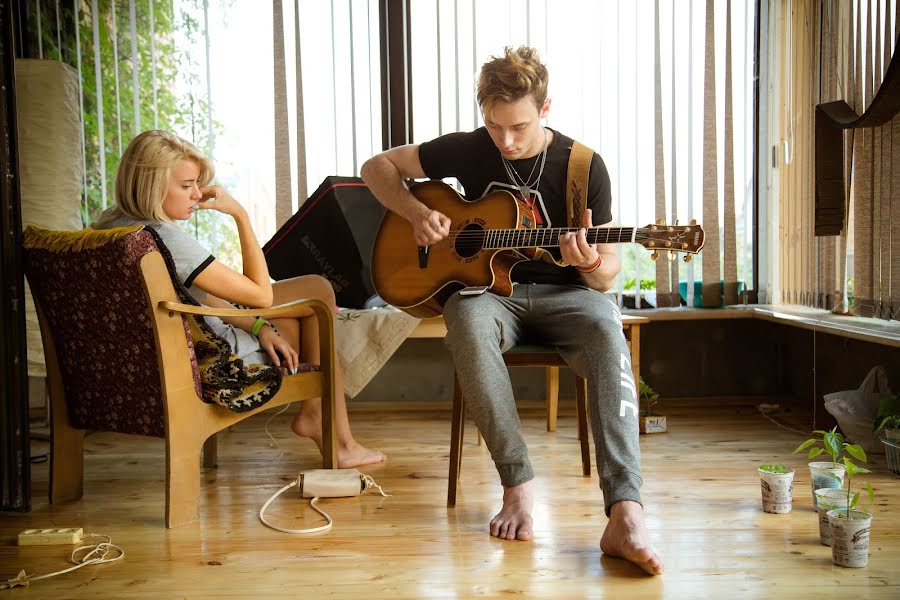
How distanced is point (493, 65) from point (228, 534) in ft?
4.58

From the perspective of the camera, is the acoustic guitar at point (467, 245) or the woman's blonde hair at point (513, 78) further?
the woman's blonde hair at point (513, 78)

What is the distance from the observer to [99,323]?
1.91m

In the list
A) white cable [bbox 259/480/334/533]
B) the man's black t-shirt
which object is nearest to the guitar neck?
the man's black t-shirt

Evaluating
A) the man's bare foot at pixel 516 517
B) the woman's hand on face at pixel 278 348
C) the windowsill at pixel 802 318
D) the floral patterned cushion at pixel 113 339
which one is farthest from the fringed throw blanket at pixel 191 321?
the windowsill at pixel 802 318

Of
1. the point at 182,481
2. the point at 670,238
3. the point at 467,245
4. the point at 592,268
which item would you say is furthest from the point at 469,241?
the point at 182,481

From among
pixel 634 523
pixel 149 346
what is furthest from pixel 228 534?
pixel 634 523

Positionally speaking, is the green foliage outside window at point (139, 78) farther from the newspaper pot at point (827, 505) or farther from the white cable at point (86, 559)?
the newspaper pot at point (827, 505)

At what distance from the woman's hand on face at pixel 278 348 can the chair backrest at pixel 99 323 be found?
14.0 inches

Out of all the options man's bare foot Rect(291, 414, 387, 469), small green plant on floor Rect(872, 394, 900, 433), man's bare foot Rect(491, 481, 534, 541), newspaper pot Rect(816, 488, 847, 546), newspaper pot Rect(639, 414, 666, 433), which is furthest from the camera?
newspaper pot Rect(639, 414, 666, 433)

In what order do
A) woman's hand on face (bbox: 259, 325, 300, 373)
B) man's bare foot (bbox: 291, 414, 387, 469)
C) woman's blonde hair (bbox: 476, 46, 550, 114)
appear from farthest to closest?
man's bare foot (bbox: 291, 414, 387, 469) → woman's hand on face (bbox: 259, 325, 300, 373) → woman's blonde hair (bbox: 476, 46, 550, 114)

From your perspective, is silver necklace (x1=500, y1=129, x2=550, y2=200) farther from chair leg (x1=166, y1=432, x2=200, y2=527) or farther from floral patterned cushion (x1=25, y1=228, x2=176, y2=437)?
chair leg (x1=166, y1=432, x2=200, y2=527)

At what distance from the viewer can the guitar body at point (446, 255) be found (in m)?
2.11

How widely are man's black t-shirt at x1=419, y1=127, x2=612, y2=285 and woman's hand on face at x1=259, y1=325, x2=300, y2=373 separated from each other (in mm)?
679

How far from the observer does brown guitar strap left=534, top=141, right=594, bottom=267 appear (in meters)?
2.11
